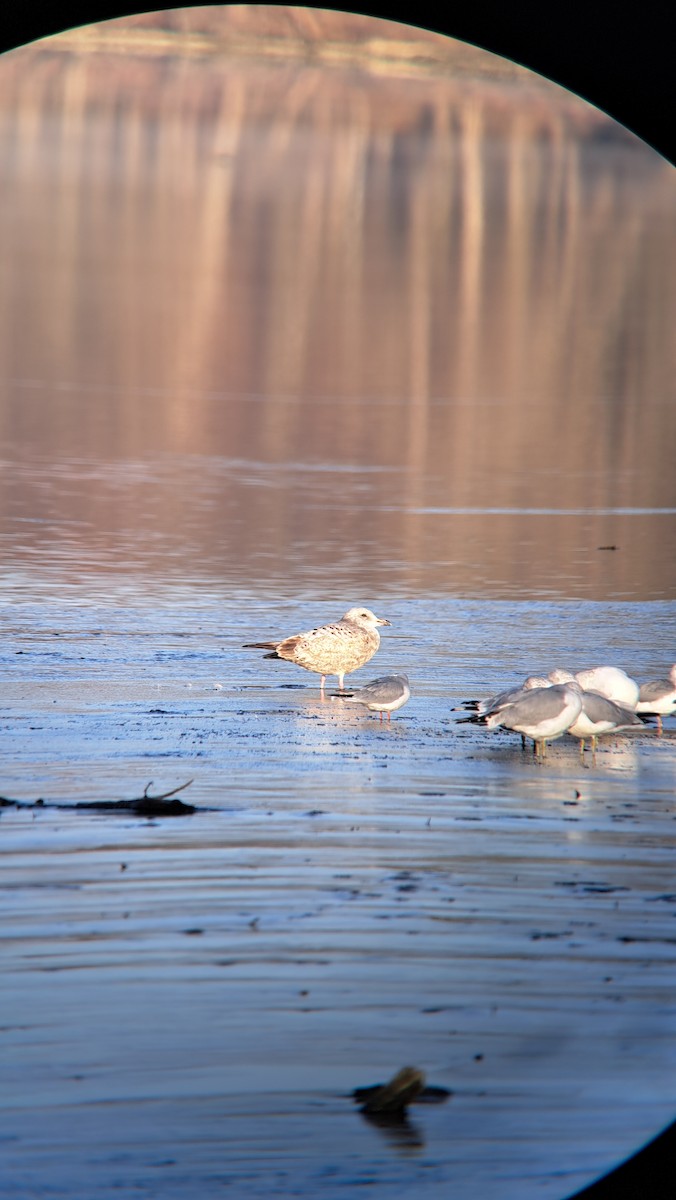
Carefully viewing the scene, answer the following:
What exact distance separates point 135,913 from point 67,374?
56.1ft

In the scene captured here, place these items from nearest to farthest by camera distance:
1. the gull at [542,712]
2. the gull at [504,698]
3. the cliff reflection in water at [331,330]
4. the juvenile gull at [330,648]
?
the gull at [542,712], the gull at [504,698], the juvenile gull at [330,648], the cliff reflection in water at [331,330]

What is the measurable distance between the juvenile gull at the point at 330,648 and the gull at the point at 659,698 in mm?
1408

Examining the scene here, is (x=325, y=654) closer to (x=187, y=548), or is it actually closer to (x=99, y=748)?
(x=99, y=748)

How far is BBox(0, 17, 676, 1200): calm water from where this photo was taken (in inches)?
152

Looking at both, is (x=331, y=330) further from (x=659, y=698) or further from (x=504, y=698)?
(x=504, y=698)

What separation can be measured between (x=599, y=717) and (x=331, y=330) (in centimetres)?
1803

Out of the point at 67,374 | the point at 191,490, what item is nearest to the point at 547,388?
the point at 67,374

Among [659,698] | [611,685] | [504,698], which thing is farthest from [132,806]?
[659,698]

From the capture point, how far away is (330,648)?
8039 millimetres

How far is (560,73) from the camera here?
4047mm

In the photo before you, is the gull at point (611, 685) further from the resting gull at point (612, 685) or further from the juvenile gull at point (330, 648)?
the juvenile gull at point (330, 648)

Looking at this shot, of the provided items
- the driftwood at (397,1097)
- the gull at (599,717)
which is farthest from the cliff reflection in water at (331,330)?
the driftwood at (397,1097)

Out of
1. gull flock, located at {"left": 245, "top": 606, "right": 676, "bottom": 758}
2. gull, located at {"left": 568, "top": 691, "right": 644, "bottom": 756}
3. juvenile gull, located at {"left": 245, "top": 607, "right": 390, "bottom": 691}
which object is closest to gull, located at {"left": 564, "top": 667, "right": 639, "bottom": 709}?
gull flock, located at {"left": 245, "top": 606, "right": 676, "bottom": 758}

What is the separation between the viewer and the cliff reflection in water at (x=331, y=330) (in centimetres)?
1230
